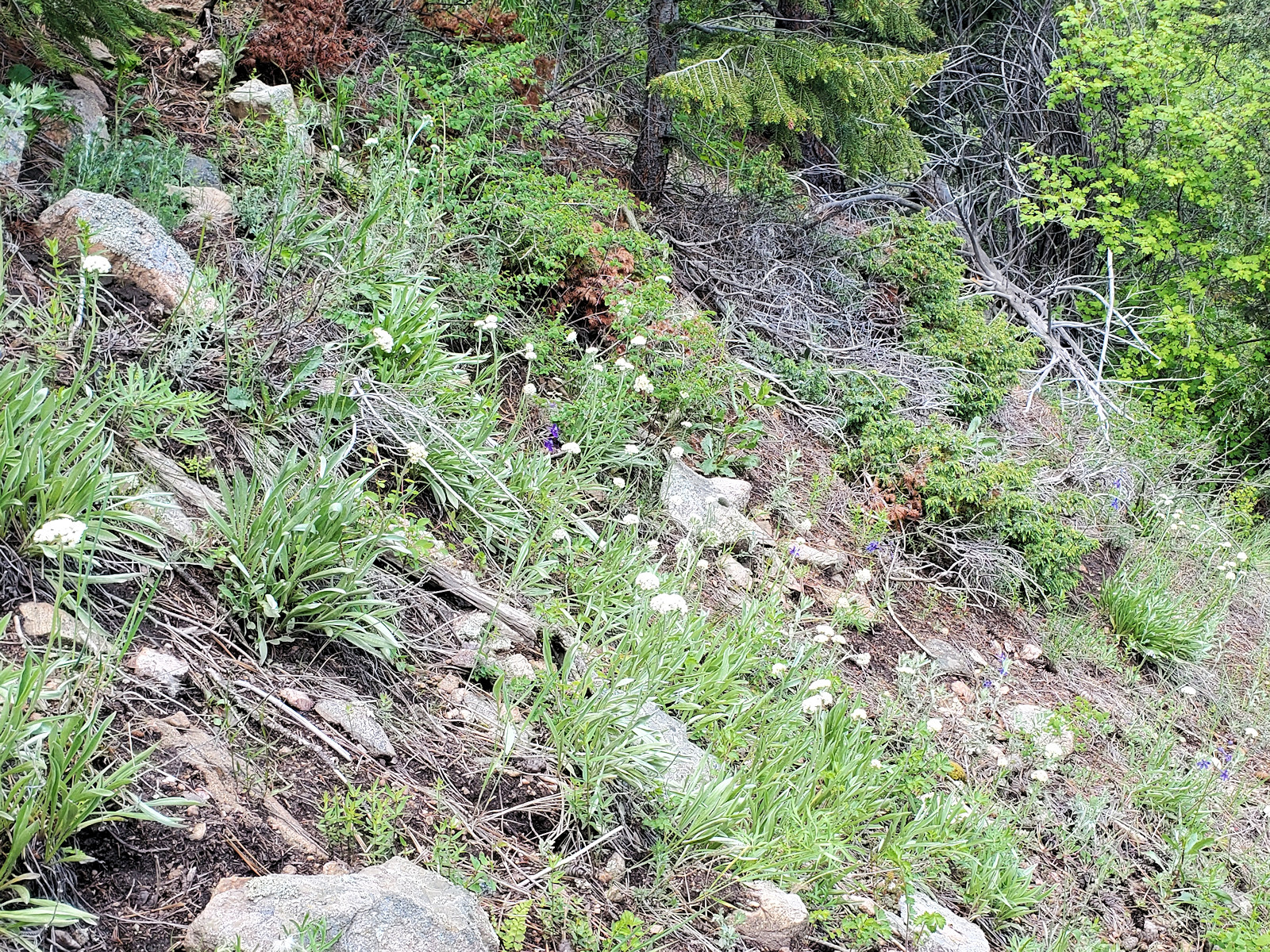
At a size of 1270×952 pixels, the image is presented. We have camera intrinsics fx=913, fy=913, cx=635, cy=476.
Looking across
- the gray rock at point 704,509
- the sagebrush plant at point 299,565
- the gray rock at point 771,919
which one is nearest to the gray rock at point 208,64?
the sagebrush plant at point 299,565

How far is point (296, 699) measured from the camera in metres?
2.65

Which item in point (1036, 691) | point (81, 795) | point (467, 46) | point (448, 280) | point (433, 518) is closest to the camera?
point (81, 795)

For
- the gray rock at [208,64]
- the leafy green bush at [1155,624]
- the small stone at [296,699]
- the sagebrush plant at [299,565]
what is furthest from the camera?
the leafy green bush at [1155,624]

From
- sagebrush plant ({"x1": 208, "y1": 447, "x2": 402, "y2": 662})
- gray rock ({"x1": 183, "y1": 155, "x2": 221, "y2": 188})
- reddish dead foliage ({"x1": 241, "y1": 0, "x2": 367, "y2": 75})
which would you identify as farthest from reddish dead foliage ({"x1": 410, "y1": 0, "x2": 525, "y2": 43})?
sagebrush plant ({"x1": 208, "y1": 447, "x2": 402, "y2": 662})

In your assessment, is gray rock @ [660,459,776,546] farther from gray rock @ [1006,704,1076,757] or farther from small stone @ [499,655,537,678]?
gray rock @ [1006,704,1076,757]

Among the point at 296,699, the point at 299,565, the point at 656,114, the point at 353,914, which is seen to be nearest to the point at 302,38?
the point at 656,114

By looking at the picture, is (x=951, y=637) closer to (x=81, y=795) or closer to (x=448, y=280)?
(x=448, y=280)

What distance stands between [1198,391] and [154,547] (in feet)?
34.3

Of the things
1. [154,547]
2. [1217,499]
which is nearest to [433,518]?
[154,547]

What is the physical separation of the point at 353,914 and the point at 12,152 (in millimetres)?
3145

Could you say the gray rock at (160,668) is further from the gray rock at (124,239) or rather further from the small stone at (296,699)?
the gray rock at (124,239)

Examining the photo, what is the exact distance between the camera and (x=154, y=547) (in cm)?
269

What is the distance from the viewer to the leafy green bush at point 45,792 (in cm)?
179

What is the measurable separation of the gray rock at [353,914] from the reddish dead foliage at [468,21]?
5321 mm
